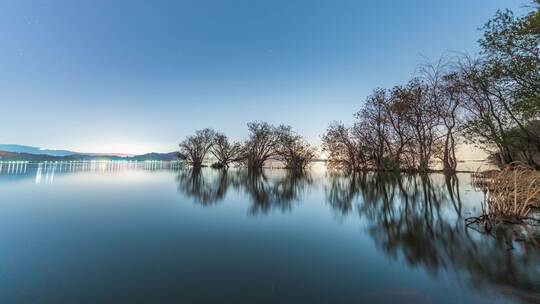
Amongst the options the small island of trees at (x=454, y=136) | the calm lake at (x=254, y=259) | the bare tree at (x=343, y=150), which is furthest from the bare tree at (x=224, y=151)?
the calm lake at (x=254, y=259)

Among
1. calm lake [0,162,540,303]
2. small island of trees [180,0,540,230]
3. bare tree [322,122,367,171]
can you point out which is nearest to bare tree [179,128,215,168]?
small island of trees [180,0,540,230]

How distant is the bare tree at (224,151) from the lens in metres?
42.1

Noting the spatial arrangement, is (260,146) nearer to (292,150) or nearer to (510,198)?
(292,150)

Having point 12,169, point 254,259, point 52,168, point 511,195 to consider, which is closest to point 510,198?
point 511,195

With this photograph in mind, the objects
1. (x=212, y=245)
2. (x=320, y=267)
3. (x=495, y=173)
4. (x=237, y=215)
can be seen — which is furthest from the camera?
(x=237, y=215)

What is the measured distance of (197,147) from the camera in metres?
44.2

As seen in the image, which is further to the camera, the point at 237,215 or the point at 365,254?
the point at 237,215

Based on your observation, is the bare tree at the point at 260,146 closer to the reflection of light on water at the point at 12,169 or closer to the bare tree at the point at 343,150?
the bare tree at the point at 343,150

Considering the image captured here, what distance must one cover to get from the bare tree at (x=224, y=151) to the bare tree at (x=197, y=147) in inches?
43.7

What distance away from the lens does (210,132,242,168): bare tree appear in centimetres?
4212

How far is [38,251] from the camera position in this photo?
3.45 m

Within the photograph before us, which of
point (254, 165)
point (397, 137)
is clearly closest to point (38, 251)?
point (397, 137)

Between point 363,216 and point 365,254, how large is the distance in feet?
9.45

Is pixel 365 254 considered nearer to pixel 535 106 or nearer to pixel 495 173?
pixel 495 173
